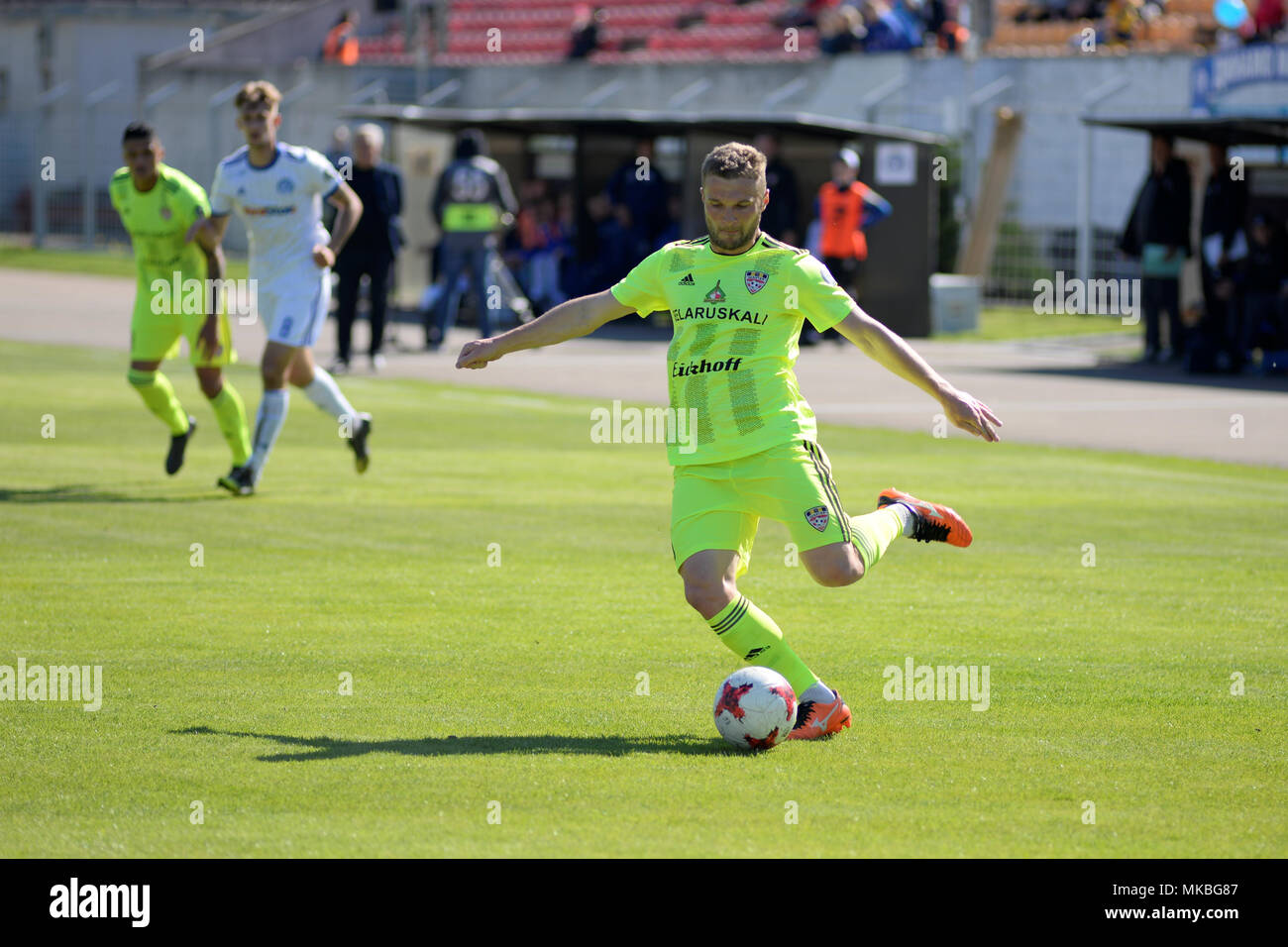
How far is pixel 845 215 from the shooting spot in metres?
23.4

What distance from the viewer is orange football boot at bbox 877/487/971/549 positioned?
7078 millimetres

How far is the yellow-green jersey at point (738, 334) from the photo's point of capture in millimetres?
6176

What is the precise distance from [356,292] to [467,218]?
2697mm

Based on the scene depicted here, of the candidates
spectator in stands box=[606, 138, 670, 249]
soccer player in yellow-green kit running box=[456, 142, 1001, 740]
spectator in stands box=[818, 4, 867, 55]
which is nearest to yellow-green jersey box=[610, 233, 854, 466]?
soccer player in yellow-green kit running box=[456, 142, 1001, 740]

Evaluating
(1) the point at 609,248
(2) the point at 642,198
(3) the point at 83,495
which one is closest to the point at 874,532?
(3) the point at 83,495

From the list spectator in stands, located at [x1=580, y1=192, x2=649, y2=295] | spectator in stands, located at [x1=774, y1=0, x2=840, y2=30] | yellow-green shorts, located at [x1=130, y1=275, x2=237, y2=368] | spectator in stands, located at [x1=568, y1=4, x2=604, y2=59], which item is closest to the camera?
yellow-green shorts, located at [x1=130, y1=275, x2=237, y2=368]

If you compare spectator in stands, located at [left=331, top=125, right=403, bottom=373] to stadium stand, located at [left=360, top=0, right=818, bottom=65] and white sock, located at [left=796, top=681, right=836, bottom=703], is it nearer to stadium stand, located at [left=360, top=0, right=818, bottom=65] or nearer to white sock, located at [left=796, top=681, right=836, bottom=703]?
stadium stand, located at [left=360, top=0, right=818, bottom=65]

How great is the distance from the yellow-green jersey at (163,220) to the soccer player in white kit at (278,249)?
0.79ft

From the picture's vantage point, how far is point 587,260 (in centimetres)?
2806

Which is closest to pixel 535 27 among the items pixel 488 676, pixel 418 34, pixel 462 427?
pixel 418 34

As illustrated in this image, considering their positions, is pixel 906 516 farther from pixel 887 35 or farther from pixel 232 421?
pixel 887 35

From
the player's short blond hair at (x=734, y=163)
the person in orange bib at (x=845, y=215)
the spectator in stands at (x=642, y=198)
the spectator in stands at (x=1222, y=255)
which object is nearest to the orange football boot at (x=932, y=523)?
the player's short blond hair at (x=734, y=163)

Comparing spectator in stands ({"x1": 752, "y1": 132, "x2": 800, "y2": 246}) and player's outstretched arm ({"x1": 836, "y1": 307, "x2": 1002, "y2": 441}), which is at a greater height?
spectator in stands ({"x1": 752, "y1": 132, "x2": 800, "y2": 246})

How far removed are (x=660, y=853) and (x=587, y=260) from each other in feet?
77.4
